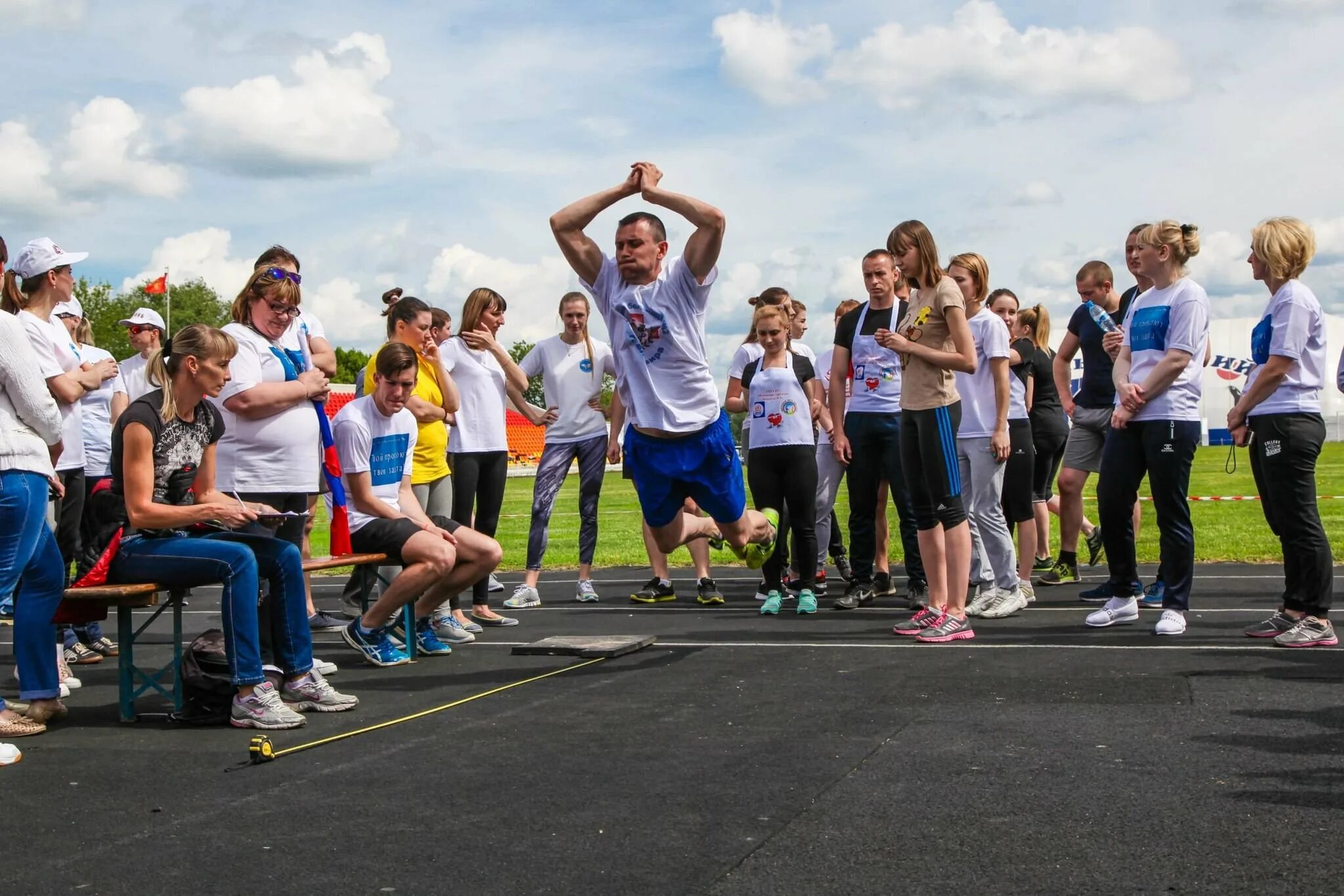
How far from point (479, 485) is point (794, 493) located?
6.73 ft

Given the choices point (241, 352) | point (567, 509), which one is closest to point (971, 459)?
point (241, 352)

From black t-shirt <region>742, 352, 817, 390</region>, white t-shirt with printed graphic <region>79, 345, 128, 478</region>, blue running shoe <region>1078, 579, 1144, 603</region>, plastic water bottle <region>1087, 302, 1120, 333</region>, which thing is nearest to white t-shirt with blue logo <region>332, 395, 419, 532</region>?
white t-shirt with printed graphic <region>79, 345, 128, 478</region>

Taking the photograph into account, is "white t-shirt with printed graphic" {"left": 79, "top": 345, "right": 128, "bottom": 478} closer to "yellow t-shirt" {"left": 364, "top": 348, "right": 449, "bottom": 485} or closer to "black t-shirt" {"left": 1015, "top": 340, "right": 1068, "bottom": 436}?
"yellow t-shirt" {"left": 364, "top": 348, "right": 449, "bottom": 485}

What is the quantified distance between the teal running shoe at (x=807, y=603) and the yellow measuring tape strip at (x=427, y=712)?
6.63ft

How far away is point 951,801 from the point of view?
3793mm

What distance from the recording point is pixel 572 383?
9578 millimetres

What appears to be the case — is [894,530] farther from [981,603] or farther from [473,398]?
[473,398]

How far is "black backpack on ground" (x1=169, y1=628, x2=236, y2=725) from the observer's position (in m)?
5.46

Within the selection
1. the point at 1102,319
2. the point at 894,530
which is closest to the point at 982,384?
the point at 1102,319

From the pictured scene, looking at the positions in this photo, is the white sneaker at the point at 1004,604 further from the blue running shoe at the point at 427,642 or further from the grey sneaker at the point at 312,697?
the grey sneaker at the point at 312,697

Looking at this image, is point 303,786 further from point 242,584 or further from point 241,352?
point 241,352

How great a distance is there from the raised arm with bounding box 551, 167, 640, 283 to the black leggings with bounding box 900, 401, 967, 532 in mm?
1948

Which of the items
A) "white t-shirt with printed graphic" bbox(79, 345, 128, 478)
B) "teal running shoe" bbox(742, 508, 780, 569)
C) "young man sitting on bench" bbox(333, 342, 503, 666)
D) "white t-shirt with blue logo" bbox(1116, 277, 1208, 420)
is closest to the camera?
"young man sitting on bench" bbox(333, 342, 503, 666)

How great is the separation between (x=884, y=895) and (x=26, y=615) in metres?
3.76
